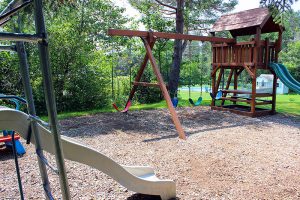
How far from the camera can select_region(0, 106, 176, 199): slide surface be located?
1.63m

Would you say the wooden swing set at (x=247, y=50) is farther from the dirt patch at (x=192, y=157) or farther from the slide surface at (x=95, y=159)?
the slide surface at (x=95, y=159)

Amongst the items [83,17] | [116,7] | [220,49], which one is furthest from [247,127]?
[116,7]

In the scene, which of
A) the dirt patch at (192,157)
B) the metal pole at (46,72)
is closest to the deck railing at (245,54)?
the dirt patch at (192,157)

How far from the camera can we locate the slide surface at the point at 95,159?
1629mm

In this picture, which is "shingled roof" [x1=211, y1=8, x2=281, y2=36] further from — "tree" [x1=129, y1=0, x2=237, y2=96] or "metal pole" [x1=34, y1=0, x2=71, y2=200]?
"metal pole" [x1=34, y1=0, x2=71, y2=200]

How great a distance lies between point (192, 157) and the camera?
4.40 meters

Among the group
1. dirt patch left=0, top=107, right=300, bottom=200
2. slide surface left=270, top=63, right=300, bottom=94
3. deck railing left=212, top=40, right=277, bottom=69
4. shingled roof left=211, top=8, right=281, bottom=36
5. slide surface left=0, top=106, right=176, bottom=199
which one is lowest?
dirt patch left=0, top=107, right=300, bottom=200

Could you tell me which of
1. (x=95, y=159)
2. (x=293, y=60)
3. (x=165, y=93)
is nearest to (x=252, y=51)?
(x=165, y=93)

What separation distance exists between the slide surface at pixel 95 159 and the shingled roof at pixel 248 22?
6.27m

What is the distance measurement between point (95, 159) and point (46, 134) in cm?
65

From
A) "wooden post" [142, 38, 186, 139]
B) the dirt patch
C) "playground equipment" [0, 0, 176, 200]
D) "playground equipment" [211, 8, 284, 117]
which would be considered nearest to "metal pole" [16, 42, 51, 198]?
"playground equipment" [0, 0, 176, 200]

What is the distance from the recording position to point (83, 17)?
1395 cm

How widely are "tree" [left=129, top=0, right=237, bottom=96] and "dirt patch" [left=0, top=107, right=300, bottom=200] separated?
4.27m

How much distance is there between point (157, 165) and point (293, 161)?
2.19m
